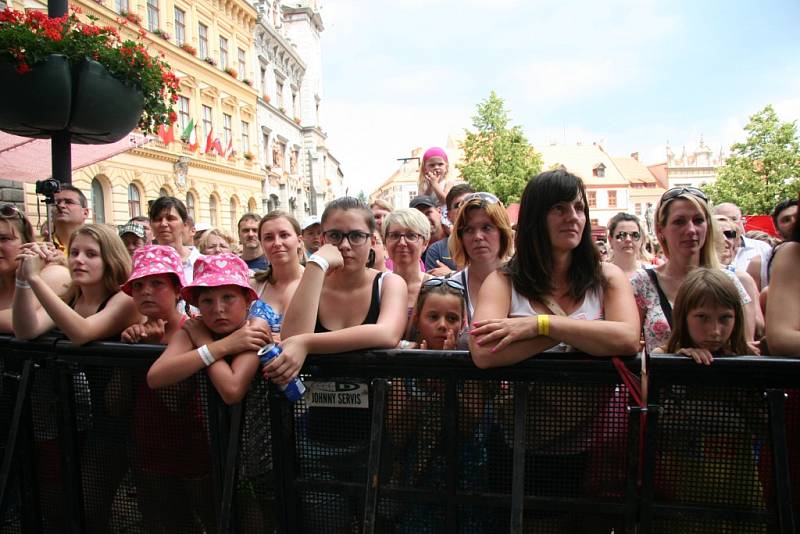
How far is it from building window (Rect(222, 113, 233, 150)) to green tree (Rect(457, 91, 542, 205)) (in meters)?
14.8

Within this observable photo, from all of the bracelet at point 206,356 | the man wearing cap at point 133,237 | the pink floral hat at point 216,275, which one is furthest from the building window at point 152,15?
the bracelet at point 206,356

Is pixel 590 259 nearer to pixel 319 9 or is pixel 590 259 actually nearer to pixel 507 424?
pixel 507 424

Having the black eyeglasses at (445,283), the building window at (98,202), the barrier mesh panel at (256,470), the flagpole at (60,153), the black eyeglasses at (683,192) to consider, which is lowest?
the barrier mesh panel at (256,470)

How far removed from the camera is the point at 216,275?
7.11ft

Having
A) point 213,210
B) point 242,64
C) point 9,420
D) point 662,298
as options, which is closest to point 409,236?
point 662,298

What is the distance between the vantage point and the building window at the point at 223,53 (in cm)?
2760

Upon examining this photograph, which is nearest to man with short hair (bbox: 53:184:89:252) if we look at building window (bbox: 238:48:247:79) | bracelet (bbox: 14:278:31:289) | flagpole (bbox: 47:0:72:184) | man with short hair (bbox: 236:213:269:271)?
flagpole (bbox: 47:0:72:184)

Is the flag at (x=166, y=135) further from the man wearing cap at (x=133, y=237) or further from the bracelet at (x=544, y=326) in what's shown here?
the bracelet at (x=544, y=326)

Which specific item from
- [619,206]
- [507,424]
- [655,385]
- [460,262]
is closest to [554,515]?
[507,424]

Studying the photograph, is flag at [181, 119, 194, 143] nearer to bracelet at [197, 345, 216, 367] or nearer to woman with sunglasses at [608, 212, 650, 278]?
woman with sunglasses at [608, 212, 650, 278]

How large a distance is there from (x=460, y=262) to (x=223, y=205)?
2593 centimetres

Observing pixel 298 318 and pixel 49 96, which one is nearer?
pixel 298 318

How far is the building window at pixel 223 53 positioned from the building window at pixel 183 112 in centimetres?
438

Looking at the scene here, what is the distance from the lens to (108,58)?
3.69 meters
